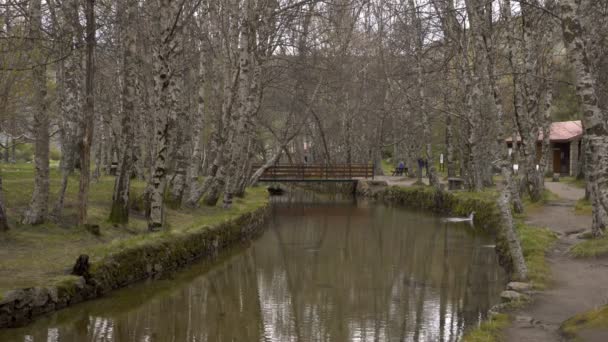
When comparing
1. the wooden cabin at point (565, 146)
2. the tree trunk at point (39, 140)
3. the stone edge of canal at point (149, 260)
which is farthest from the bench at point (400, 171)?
the tree trunk at point (39, 140)

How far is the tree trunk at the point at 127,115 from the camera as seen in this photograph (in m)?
15.2

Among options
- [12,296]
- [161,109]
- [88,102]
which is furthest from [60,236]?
[12,296]

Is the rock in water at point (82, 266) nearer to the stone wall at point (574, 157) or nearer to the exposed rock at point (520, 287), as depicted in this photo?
the exposed rock at point (520, 287)

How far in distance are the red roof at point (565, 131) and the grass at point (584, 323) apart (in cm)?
3375

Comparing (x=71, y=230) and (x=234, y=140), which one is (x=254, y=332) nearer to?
(x=71, y=230)

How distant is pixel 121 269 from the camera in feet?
41.8

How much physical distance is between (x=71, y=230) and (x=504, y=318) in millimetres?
9925

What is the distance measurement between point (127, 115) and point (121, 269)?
4.40 meters

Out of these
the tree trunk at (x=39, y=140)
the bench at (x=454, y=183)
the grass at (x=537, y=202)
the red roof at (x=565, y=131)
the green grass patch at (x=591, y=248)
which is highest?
the red roof at (x=565, y=131)

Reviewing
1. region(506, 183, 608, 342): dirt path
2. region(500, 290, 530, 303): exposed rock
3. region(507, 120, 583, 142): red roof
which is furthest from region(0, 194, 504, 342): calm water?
region(507, 120, 583, 142): red roof

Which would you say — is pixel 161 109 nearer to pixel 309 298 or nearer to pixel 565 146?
pixel 309 298

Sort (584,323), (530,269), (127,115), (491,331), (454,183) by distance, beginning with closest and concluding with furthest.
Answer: (584,323)
(491,331)
(530,269)
(127,115)
(454,183)

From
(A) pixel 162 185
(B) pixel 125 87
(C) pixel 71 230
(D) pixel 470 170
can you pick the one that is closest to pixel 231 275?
(A) pixel 162 185

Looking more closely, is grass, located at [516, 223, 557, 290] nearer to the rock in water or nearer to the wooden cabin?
the rock in water
